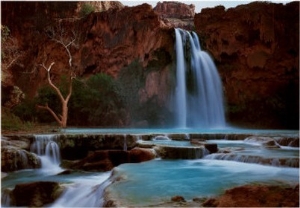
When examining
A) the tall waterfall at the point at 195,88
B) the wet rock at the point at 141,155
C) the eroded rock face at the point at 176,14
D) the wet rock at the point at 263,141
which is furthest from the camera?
the eroded rock face at the point at 176,14

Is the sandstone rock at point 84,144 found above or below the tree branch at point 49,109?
below

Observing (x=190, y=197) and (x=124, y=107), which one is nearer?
(x=190, y=197)

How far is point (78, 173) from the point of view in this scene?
5930mm

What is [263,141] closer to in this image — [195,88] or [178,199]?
[178,199]

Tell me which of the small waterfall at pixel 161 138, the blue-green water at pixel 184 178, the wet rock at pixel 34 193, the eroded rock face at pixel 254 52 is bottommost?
the wet rock at pixel 34 193

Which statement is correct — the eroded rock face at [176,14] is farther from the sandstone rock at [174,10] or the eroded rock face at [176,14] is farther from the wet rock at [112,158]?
the wet rock at [112,158]

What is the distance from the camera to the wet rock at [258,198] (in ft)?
12.4

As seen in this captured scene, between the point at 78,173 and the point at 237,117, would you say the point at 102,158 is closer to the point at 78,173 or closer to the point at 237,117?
the point at 78,173

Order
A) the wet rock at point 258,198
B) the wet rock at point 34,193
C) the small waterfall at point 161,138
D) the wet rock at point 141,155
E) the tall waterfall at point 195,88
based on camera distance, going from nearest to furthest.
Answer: the wet rock at point 258,198 < the wet rock at point 34,193 < the wet rock at point 141,155 < the small waterfall at point 161,138 < the tall waterfall at point 195,88

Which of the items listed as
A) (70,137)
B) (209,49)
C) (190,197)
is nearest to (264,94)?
(209,49)

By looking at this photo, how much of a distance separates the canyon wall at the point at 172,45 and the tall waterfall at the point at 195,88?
35cm

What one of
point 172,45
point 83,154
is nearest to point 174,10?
point 172,45

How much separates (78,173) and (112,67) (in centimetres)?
749

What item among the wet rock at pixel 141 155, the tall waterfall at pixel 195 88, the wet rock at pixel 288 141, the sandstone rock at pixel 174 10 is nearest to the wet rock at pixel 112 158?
the wet rock at pixel 141 155
